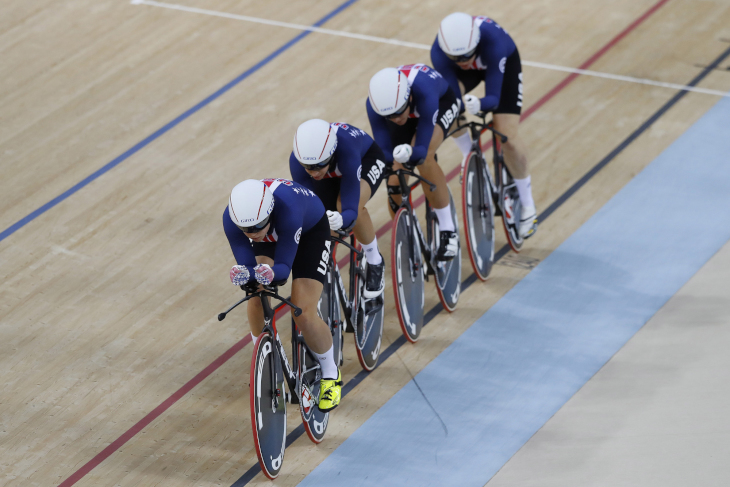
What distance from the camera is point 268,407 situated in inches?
161

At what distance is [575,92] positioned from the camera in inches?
297

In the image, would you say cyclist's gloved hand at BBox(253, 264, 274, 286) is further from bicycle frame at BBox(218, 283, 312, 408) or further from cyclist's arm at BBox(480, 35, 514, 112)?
cyclist's arm at BBox(480, 35, 514, 112)

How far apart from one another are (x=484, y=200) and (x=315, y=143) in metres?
1.66

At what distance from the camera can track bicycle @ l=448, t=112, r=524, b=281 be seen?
214 inches

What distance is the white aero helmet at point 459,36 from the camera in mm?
5344

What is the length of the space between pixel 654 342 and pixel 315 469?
1986 millimetres

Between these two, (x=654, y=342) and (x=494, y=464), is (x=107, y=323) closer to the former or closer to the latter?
(x=494, y=464)

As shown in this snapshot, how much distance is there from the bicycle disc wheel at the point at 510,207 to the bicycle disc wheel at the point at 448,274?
1.71ft

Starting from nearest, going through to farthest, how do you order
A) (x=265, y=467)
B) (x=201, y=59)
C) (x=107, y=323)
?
1. (x=265, y=467)
2. (x=107, y=323)
3. (x=201, y=59)

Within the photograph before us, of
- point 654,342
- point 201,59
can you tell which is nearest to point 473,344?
point 654,342

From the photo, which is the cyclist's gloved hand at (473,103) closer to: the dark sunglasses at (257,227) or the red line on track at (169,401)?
the red line on track at (169,401)

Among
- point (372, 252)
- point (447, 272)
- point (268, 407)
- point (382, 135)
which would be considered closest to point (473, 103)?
point (382, 135)

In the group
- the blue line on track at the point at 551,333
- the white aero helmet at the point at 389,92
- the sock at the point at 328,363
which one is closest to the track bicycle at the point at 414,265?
the blue line on track at the point at 551,333

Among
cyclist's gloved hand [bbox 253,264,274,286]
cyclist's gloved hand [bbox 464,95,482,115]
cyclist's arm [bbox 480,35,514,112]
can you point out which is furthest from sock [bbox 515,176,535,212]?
cyclist's gloved hand [bbox 253,264,274,286]
